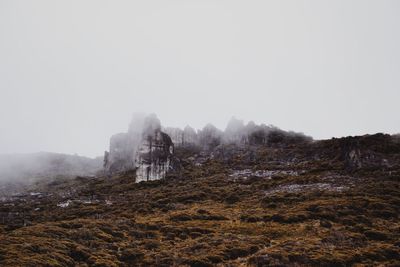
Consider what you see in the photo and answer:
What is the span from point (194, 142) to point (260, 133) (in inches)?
790

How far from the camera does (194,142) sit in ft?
360

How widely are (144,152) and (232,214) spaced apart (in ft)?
117

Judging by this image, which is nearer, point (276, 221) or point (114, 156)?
point (276, 221)

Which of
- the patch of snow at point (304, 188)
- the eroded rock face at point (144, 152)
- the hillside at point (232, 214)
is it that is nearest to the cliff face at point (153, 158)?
the eroded rock face at point (144, 152)

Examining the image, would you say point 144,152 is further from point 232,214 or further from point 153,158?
point 232,214

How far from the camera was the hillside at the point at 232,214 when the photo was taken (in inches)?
1183

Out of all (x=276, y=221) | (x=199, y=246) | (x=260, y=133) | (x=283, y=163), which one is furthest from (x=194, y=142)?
(x=199, y=246)

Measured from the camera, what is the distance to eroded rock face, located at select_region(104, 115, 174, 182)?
249 feet

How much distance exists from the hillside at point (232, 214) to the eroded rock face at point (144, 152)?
3.11 metres

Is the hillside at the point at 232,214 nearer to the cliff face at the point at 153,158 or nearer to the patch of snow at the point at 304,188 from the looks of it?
the patch of snow at the point at 304,188

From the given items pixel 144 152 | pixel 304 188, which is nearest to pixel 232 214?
pixel 304 188

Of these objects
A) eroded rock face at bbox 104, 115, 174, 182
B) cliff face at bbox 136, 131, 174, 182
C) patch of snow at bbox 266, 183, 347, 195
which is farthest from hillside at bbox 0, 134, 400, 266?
eroded rock face at bbox 104, 115, 174, 182

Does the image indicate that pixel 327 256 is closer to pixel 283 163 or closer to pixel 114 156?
pixel 283 163

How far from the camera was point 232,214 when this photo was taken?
46938 millimetres
